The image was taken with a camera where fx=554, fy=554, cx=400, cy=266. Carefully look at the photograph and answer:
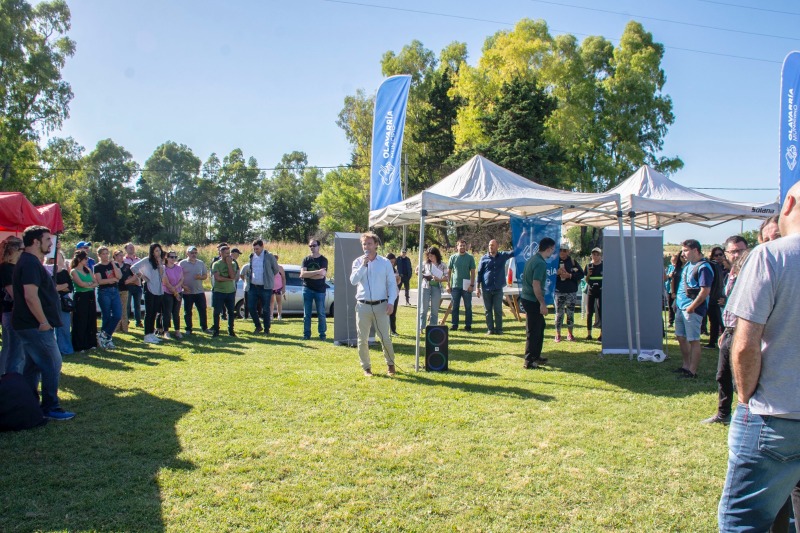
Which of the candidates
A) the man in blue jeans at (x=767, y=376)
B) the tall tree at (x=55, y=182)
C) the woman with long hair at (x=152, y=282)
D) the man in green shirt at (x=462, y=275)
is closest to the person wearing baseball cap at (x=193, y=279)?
the woman with long hair at (x=152, y=282)

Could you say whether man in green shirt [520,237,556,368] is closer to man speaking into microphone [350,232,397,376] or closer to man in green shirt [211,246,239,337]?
man speaking into microphone [350,232,397,376]

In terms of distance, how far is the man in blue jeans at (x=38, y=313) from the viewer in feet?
17.1

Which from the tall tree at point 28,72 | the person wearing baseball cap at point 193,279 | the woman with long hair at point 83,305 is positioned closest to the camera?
the woman with long hair at point 83,305

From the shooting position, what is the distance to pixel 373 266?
24.8 ft

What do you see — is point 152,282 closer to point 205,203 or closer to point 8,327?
point 8,327

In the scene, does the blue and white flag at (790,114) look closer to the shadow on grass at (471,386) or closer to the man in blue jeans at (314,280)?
the shadow on grass at (471,386)

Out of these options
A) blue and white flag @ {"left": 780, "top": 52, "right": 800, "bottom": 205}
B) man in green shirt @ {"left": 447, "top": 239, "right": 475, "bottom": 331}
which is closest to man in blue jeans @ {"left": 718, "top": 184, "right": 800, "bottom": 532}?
man in green shirt @ {"left": 447, "top": 239, "right": 475, "bottom": 331}

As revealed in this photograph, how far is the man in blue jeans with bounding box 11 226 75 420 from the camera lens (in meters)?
5.22

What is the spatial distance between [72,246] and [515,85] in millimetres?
30947

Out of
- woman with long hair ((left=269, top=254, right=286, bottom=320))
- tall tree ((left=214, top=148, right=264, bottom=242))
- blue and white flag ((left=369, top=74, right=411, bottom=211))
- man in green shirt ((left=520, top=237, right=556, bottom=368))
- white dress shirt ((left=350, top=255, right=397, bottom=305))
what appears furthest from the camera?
tall tree ((left=214, top=148, right=264, bottom=242))

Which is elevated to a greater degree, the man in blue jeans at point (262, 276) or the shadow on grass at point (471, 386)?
the man in blue jeans at point (262, 276)

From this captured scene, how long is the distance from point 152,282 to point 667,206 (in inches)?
365

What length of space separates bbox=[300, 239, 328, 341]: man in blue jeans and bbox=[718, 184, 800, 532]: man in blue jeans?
28.0ft

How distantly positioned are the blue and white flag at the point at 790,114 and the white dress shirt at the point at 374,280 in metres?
8.59
